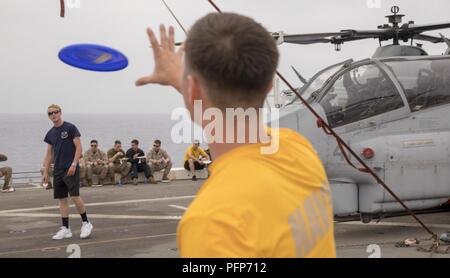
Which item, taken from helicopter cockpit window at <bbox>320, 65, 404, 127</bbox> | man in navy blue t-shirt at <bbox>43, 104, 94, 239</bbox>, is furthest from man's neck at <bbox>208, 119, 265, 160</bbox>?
man in navy blue t-shirt at <bbox>43, 104, 94, 239</bbox>

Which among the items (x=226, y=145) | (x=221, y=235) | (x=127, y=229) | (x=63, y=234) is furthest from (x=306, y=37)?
(x=221, y=235)

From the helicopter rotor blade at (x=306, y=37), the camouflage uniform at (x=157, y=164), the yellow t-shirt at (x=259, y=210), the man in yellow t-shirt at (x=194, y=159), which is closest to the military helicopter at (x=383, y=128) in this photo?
the helicopter rotor blade at (x=306, y=37)

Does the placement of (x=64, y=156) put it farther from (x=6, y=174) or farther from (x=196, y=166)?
(x=196, y=166)

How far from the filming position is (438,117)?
26.9ft

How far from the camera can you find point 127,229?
9914 mm

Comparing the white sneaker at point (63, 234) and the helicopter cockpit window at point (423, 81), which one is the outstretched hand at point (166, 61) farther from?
the white sneaker at point (63, 234)

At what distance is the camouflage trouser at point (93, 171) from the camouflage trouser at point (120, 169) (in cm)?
16

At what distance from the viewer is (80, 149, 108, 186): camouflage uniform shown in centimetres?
1681

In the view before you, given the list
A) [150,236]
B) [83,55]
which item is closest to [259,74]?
[83,55]

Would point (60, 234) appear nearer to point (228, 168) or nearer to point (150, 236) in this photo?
point (150, 236)

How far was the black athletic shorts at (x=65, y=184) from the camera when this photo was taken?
871 cm

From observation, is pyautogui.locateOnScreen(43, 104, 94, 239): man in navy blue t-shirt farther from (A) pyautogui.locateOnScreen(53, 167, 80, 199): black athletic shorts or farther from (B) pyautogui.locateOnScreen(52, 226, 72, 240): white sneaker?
(B) pyautogui.locateOnScreen(52, 226, 72, 240): white sneaker

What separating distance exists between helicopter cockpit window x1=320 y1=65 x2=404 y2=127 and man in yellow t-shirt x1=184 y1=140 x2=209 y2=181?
10366 millimetres

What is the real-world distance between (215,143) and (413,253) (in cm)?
645
